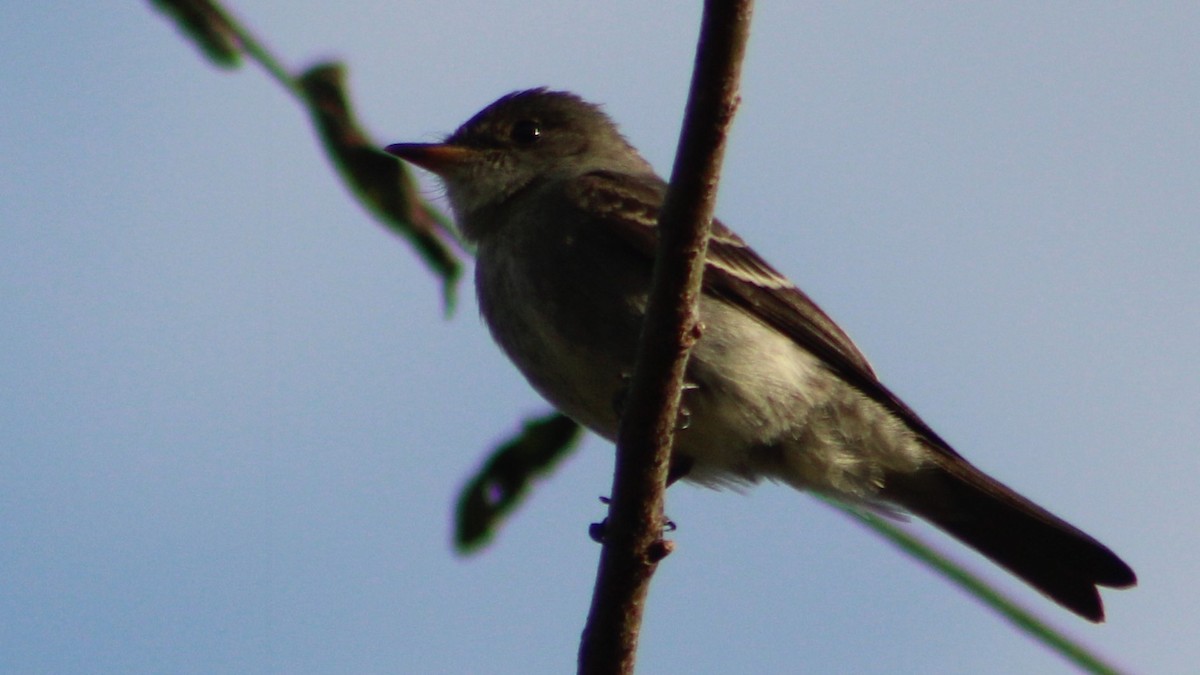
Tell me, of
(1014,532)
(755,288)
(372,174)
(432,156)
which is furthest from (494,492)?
(432,156)

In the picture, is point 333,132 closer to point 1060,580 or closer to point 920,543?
point 920,543

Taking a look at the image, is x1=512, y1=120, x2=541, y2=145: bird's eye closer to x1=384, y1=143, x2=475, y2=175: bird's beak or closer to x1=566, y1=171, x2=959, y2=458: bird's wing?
x1=384, y1=143, x2=475, y2=175: bird's beak

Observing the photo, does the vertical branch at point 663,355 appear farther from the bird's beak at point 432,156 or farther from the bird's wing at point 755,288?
the bird's beak at point 432,156

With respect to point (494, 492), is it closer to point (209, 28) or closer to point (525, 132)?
point (209, 28)

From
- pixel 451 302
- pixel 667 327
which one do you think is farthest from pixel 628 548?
pixel 451 302

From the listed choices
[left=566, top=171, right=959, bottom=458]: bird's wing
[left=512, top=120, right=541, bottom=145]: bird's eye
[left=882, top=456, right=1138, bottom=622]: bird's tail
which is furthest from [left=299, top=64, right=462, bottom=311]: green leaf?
[left=512, top=120, right=541, bottom=145]: bird's eye
